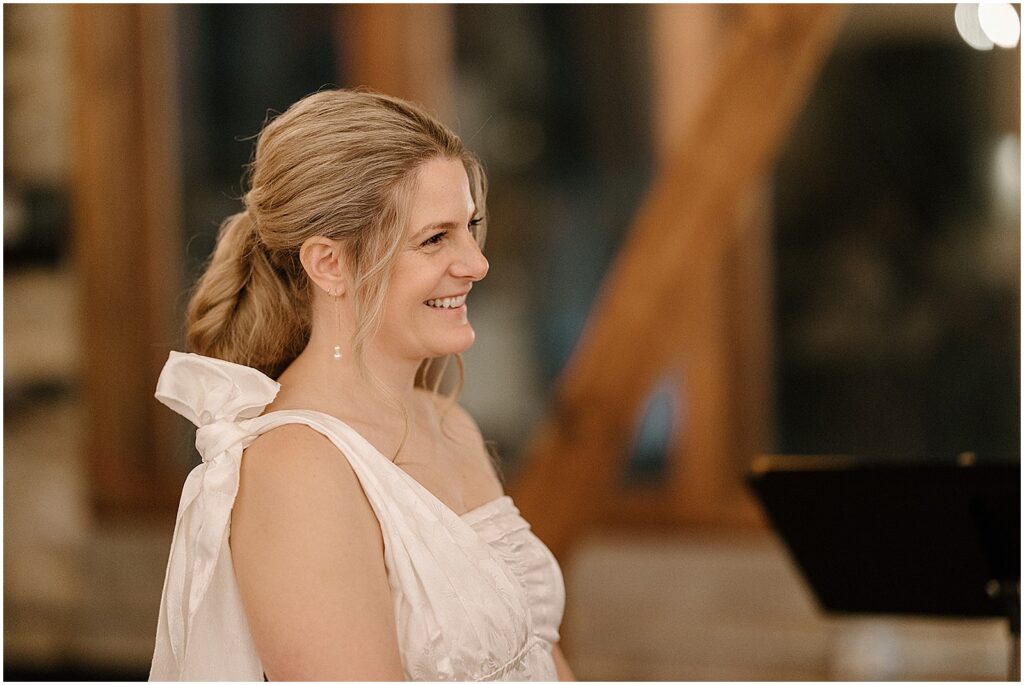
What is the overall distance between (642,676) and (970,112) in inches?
105

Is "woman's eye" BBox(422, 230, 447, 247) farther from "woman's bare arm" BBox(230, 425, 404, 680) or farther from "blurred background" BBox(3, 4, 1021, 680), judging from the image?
"blurred background" BBox(3, 4, 1021, 680)

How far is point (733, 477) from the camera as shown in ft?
16.1

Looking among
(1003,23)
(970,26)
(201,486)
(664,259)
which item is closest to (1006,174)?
(970,26)

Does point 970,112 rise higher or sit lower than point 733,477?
higher

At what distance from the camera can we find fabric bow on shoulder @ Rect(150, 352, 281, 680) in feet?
Result: 5.35

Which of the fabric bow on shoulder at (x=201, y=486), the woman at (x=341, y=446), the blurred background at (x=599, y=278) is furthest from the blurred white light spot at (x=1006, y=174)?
the fabric bow on shoulder at (x=201, y=486)

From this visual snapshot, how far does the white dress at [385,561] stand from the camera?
1648 millimetres

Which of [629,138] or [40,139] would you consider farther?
[40,139]

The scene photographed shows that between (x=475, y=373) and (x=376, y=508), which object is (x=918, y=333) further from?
(x=376, y=508)

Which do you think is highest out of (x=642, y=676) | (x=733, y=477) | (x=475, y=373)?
(x=475, y=373)

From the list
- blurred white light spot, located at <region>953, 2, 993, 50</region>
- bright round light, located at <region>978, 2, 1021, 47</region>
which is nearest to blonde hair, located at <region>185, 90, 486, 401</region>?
bright round light, located at <region>978, 2, 1021, 47</region>

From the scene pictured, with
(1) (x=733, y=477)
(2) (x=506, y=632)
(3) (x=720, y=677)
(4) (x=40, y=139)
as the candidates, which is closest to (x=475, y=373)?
(1) (x=733, y=477)

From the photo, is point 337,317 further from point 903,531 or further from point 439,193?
point 903,531

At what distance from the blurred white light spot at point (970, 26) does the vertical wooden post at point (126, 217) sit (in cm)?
359
